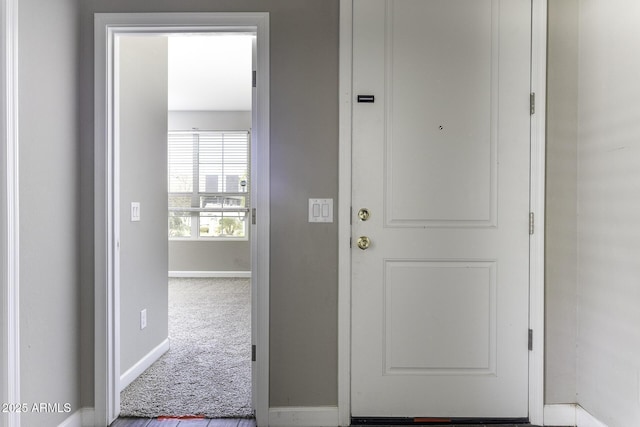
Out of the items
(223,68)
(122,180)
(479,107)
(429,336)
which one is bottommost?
(429,336)

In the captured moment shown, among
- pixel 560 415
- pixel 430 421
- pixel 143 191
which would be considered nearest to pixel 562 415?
pixel 560 415

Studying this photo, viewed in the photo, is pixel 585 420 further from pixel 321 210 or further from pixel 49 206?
pixel 49 206

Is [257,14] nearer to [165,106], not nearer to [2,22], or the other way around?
[2,22]

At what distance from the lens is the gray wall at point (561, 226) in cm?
186

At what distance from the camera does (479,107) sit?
1855 mm

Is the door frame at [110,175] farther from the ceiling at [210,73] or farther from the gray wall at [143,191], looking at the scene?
the ceiling at [210,73]

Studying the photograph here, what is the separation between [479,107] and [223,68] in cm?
301

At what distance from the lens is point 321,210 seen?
1878 millimetres

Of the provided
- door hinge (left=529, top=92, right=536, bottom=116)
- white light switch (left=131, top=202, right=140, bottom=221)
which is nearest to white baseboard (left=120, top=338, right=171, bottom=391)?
white light switch (left=131, top=202, right=140, bottom=221)

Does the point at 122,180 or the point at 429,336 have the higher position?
the point at 122,180

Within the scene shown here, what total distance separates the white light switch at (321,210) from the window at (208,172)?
157 inches

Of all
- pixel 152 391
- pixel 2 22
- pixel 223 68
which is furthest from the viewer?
pixel 223 68

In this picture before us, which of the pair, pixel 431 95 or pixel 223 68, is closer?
pixel 431 95

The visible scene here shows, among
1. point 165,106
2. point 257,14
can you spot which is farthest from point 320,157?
point 165,106
